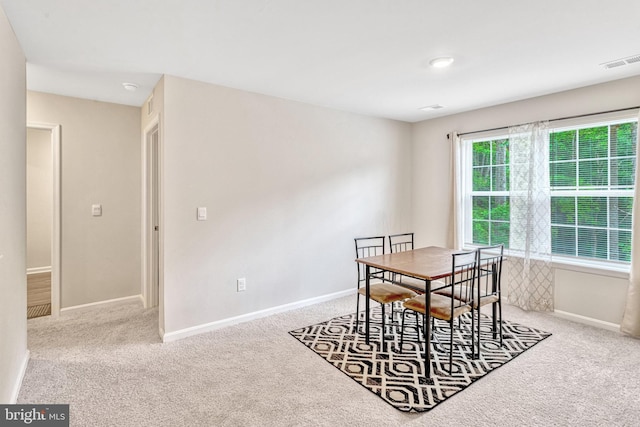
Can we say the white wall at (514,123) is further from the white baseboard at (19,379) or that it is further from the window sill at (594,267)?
the white baseboard at (19,379)

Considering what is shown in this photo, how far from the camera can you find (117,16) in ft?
6.49

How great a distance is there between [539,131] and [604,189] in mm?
853

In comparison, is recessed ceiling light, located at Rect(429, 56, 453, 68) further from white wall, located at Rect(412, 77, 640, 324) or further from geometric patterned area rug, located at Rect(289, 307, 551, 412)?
geometric patterned area rug, located at Rect(289, 307, 551, 412)

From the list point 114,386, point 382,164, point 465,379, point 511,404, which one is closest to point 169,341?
point 114,386

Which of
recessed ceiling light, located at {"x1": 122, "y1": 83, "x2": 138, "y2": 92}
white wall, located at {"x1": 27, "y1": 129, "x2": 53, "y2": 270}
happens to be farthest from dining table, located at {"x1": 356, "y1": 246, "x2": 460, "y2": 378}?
white wall, located at {"x1": 27, "y1": 129, "x2": 53, "y2": 270}

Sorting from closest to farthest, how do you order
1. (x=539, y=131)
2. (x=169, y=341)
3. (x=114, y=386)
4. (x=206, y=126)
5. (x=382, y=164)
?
(x=114, y=386) → (x=169, y=341) → (x=206, y=126) → (x=539, y=131) → (x=382, y=164)

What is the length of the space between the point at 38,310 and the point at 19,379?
1.82m

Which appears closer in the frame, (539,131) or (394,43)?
(394,43)

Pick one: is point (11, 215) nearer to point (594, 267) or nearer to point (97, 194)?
point (97, 194)

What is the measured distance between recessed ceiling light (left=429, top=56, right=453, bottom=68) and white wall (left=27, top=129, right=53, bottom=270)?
5.82 meters

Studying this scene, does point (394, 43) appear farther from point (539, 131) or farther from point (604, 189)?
point (604, 189)

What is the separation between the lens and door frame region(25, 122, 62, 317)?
11.5 ft

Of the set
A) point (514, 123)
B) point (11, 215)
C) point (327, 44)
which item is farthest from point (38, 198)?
point (514, 123)

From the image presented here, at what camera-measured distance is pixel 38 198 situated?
5348mm
